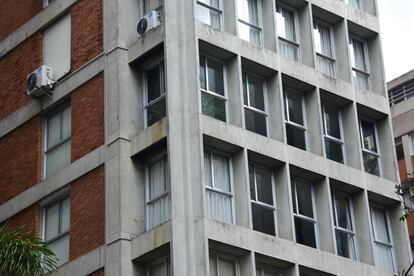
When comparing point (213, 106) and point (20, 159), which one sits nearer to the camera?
point (213, 106)

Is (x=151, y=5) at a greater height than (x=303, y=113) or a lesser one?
greater

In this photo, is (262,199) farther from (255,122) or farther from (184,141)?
(184,141)

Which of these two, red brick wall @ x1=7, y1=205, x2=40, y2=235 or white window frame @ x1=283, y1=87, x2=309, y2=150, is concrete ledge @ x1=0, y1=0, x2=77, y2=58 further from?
white window frame @ x1=283, y1=87, x2=309, y2=150

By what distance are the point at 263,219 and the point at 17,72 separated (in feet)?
36.2

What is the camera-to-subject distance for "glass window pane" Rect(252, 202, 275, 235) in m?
32.1

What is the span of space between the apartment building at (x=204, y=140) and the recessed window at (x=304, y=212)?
0.15 feet

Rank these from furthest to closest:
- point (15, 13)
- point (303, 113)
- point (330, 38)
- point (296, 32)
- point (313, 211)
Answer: point (15, 13) → point (330, 38) → point (296, 32) → point (303, 113) → point (313, 211)

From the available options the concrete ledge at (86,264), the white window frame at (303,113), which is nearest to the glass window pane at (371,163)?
the white window frame at (303,113)

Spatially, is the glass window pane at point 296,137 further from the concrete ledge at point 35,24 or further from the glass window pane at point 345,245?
the concrete ledge at point 35,24

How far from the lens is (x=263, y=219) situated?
106 ft

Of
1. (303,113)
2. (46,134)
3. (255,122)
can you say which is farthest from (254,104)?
(46,134)

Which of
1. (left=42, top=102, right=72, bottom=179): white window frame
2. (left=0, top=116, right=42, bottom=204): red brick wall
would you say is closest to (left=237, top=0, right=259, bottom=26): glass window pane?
(left=42, top=102, right=72, bottom=179): white window frame

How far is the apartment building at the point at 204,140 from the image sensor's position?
1219 inches

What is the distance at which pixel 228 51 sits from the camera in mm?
32938
